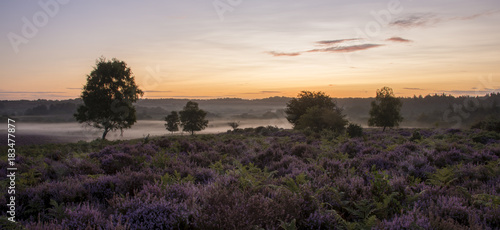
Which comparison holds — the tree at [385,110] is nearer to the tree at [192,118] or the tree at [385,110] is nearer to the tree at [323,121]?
the tree at [323,121]

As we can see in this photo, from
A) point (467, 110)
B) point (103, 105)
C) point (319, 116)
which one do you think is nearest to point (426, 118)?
point (467, 110)

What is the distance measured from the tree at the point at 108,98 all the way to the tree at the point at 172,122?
116 ft

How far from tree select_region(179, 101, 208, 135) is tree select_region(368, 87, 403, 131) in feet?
140

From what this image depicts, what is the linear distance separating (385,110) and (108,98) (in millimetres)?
48590

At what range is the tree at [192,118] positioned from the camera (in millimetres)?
69250

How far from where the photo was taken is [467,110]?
180 meters

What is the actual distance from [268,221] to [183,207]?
1.16 m

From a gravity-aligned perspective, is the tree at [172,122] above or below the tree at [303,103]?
below

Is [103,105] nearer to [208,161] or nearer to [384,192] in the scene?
[208,161]

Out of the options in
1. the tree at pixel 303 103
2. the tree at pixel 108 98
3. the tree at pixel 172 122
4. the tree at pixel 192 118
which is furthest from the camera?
the tree at pixel 172 122

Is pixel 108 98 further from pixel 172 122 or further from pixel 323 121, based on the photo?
pixel 172 122

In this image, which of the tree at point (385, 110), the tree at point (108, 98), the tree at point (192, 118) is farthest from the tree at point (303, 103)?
the tree at point (108, 98)

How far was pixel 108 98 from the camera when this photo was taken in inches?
1483

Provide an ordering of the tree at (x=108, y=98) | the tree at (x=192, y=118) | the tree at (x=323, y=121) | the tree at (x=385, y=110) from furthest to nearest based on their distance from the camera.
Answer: the tree at (x=192, y=118)
the tree at (x=385, y=110)
the tree at (x=108, y=98)
the tree at (x=323, y=121)
